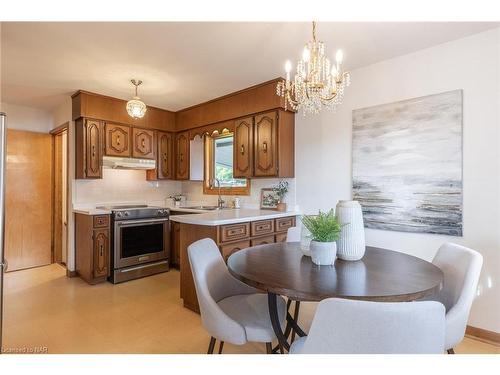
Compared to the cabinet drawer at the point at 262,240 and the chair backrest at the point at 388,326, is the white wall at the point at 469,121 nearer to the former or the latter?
the cabinet drawer at the point at 262,240

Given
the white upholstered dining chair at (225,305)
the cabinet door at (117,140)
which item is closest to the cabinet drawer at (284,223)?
the white upholstered dining chair at (225,305)

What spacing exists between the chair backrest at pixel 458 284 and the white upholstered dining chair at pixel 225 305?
34.6 inches

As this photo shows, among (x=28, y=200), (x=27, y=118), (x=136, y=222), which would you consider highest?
(x=27, y=118)

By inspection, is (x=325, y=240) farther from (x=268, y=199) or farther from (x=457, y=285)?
(x=268, y=199)

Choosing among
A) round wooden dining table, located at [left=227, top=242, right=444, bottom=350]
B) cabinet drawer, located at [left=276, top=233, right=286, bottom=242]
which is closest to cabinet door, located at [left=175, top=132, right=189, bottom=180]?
cabinet drawer, located at [left=276, top=233, right=286, bottom=242]

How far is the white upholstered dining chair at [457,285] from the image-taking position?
4.63ft

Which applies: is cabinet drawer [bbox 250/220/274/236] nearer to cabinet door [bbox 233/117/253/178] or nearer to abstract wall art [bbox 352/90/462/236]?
cabinet door [bbox 233/117/253/178]

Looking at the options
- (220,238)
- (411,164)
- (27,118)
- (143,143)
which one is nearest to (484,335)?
(411,164)

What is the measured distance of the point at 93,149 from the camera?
12.2ft

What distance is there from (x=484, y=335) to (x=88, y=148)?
4609 mm

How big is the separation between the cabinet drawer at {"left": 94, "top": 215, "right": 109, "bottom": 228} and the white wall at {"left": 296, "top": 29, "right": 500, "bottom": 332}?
2929 mm
